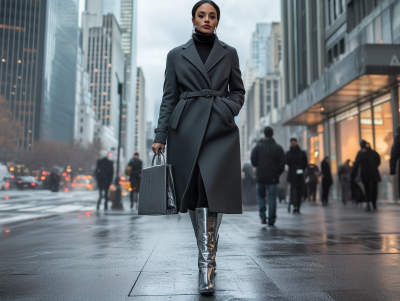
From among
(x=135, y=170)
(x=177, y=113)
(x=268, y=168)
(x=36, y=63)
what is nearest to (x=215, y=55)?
(x=177, y=113)

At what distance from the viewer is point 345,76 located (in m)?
15.8

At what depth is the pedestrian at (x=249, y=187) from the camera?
15133 millimetres

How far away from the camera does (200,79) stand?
10.6ft

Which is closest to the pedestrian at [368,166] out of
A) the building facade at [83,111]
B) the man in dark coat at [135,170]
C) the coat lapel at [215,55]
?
the man in dark coat at [135,170]

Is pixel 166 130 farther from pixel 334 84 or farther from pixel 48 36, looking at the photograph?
pixel 48 36

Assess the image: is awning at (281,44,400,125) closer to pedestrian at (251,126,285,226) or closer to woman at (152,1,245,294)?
pedestrian at (251,126,285,226)

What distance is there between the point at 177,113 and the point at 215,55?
Answer: 563mm

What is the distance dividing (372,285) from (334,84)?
50.5 ft

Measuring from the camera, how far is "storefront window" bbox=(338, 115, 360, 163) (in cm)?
1989

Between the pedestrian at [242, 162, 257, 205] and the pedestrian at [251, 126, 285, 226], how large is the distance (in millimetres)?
6662

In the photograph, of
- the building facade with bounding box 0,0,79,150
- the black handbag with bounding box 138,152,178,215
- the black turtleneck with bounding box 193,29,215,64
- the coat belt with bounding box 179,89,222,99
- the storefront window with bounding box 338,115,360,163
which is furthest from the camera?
the building facade with bounding box 0,0,79,150

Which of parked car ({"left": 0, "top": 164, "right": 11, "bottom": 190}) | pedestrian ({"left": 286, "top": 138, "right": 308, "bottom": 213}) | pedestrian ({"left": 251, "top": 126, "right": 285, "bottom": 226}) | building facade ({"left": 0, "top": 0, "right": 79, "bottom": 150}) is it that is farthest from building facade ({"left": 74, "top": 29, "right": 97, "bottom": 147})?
pedestrian ({"left": 251, "top": 126, "right": 285, "bottom": 226})

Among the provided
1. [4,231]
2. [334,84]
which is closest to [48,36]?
[334,84]

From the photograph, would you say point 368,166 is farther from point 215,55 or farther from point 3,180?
point 3,180
